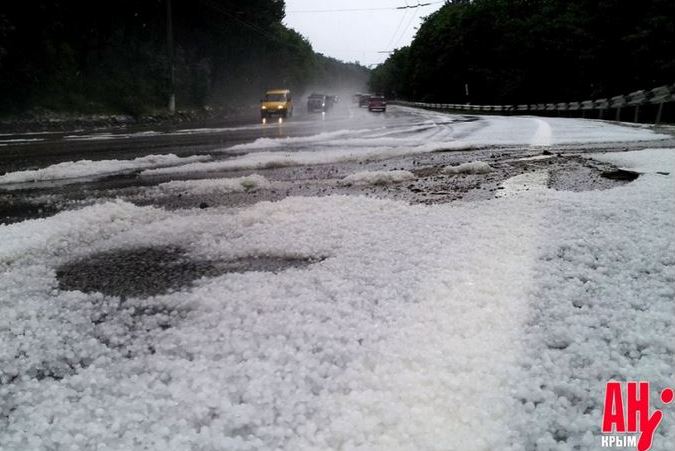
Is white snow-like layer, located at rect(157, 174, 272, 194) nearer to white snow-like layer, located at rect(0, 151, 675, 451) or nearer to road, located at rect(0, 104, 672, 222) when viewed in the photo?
road, located at rect(0, 104, 672, 222)

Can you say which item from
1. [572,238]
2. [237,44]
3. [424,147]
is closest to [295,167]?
[424,147]

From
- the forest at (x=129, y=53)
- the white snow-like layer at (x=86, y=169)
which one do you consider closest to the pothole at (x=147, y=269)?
the white snow-like layer at (x=86, y=169)

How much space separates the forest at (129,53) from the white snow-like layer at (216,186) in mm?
18036

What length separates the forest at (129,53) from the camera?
64.2ft

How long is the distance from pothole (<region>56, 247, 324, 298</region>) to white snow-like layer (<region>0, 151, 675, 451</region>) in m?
0.09

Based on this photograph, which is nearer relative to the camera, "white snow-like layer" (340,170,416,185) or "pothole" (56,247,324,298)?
"pothole" (56,247,324,298)

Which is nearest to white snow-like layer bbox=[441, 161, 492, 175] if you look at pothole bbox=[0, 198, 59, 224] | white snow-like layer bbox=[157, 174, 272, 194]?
white snow-like layer bbox=[157, 174, 272, 194]

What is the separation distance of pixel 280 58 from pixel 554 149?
5531cm

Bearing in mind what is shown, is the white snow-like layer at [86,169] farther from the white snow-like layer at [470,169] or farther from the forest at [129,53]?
the forest at [129,53]

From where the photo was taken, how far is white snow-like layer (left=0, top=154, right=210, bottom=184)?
4.93 metres

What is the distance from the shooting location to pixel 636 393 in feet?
3.67

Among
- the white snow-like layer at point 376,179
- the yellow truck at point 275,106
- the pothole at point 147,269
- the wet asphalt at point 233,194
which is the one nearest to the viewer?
the pothole at point 147,269

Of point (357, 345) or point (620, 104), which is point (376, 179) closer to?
point (357, 345)

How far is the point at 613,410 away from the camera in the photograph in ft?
3.52
